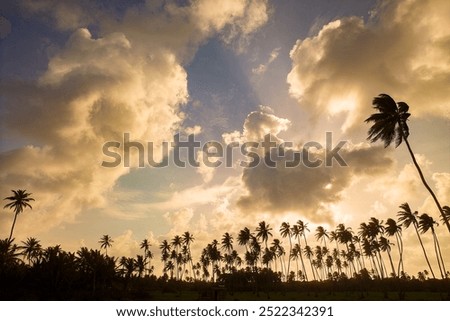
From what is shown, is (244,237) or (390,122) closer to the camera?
(390,122)

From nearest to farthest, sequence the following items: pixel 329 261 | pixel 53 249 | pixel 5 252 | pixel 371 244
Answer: pixel 53 249 → pixel 5 252 → pixel 371 244 → pixel 329 261

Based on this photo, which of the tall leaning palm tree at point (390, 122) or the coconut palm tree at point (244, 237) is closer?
the tall leaning palm tree at point (390, 122)

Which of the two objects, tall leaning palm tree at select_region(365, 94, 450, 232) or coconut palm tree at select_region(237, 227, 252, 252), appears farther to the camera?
coconut palm tree at select_region(237, 227, 252, 252)

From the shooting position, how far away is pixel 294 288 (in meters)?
68.8

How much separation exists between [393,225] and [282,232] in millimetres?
30021
